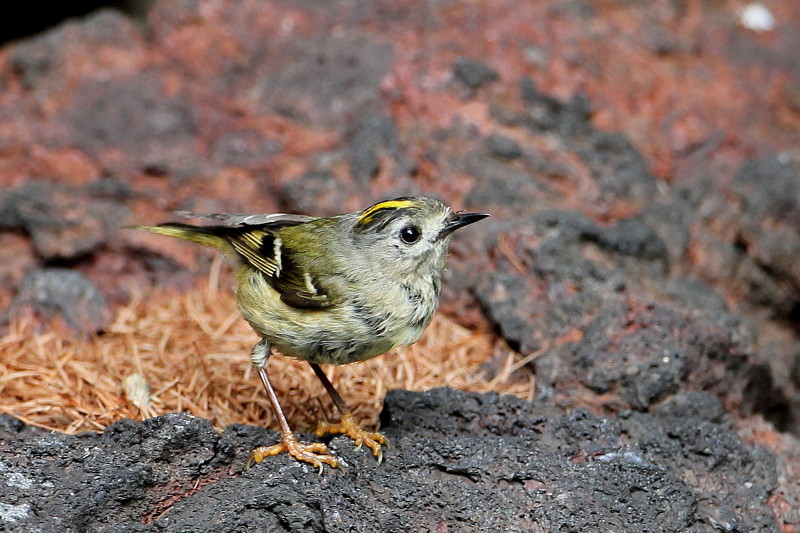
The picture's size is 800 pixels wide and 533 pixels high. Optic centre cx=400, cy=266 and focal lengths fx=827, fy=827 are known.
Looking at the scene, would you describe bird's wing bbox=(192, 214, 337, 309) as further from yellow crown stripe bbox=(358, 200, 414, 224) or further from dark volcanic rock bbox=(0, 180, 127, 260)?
dark volcanic rock bbox=(0, 180, 127, 260)

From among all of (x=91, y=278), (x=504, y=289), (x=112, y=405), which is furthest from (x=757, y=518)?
(x=91, y=278)

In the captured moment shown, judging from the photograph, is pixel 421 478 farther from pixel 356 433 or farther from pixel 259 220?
pixel 259 220

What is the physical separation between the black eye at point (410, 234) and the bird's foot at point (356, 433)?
91cm

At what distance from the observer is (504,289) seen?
5219mm

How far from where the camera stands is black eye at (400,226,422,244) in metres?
4.01

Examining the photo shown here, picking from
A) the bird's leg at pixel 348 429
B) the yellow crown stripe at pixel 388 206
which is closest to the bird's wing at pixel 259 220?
the yellow crown stripe at pixel 388 206

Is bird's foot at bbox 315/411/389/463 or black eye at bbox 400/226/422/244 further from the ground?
black eye at bbox 400/226/422/244

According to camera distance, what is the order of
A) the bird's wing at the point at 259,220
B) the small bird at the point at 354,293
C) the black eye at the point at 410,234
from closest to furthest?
1. the small bird at the point at 354,293
2. the black eye at the point at 410,234
3. the bird's wing at the point at 259,220

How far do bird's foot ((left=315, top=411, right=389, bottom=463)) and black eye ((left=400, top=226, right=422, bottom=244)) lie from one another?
0.91 metres

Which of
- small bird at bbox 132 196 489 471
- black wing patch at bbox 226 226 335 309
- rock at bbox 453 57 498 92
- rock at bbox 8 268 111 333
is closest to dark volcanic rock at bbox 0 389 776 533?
small bird at bbox 132 196 489 471

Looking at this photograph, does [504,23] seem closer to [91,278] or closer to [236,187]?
[236,187]

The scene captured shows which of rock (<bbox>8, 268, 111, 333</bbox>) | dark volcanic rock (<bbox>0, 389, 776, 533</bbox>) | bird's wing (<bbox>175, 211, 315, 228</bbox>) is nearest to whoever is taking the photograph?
dark volcanic rock (<bbox>0, 389, 776, 533</bbox>)

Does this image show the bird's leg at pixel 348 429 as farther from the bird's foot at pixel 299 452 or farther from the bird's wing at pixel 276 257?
the bird's wing at pixel 276 257

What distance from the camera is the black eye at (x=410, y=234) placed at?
401 cm
